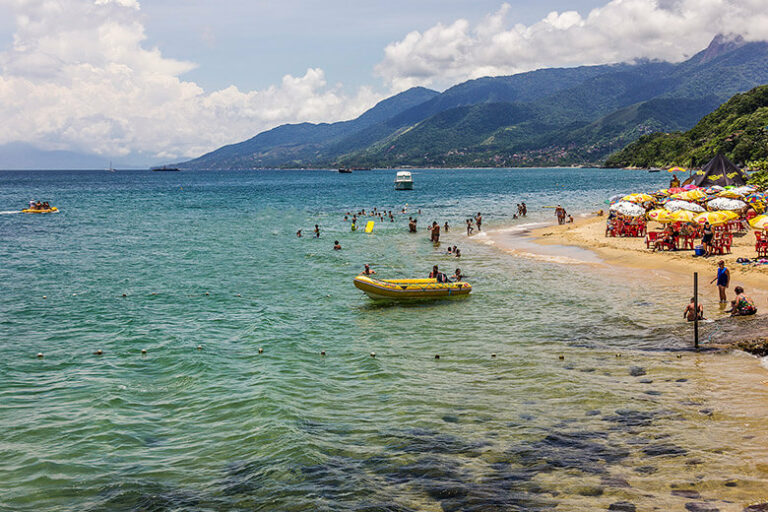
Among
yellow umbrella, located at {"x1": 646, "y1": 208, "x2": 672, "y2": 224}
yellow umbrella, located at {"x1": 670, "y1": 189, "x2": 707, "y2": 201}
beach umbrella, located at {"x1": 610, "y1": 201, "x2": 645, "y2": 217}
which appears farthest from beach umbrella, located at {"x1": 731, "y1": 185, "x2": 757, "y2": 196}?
yellow umbrella, located at {"x1": 646, "y1": 208, "x2": 672, "y2": 224}

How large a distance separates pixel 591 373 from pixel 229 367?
11.3m

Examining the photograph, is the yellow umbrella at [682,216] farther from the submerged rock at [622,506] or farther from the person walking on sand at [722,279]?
the submerged rock at [622,506]

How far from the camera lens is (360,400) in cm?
1548

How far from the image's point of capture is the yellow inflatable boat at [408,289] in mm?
25781

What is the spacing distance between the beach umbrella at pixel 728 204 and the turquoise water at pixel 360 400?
14717 millimetres

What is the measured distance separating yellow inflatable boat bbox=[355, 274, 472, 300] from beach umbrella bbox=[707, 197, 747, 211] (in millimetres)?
23597

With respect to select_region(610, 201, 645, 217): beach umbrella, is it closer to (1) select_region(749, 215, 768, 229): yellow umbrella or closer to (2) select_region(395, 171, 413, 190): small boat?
(1) select_region(749, 215, 768, 229): yellow umbrella

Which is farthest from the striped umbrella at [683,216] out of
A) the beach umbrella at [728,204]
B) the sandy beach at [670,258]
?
the beach umbrella at [728,204]

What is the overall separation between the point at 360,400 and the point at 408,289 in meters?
10.9

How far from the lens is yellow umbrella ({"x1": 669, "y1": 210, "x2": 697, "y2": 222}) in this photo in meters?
33.7

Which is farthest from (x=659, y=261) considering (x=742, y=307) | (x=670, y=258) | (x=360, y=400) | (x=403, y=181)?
(x=403, y=181)

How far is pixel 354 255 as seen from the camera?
41.2m

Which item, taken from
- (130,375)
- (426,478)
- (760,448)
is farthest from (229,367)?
(760,448)

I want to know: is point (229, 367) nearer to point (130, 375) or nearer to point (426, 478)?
point (130, 375)
